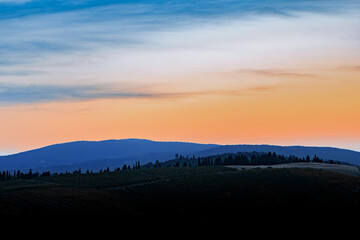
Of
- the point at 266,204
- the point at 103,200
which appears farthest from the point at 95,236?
the point at 266,204

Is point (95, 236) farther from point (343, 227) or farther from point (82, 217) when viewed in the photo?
point (343, 227)

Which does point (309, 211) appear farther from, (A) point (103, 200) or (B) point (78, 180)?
(B) point (78, 180)

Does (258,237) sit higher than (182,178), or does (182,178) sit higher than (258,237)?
(182,178)

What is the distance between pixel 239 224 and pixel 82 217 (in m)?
22.8

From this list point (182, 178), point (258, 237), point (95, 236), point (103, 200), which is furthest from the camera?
point (182, 178)

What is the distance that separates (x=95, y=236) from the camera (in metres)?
70.5

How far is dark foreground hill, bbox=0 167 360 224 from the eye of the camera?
275 ft

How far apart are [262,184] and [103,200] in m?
35.8

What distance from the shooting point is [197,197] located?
98.2 metres

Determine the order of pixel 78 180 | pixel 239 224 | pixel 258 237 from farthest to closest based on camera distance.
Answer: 1. pixel 78 180
2. pixel 239 224
3. pixel 258 237

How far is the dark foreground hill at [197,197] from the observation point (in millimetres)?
83812

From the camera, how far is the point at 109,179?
414 ft

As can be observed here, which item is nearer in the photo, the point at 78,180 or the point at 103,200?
the point at 103,200

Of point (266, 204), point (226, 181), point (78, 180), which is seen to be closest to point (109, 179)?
point (78, 180)
